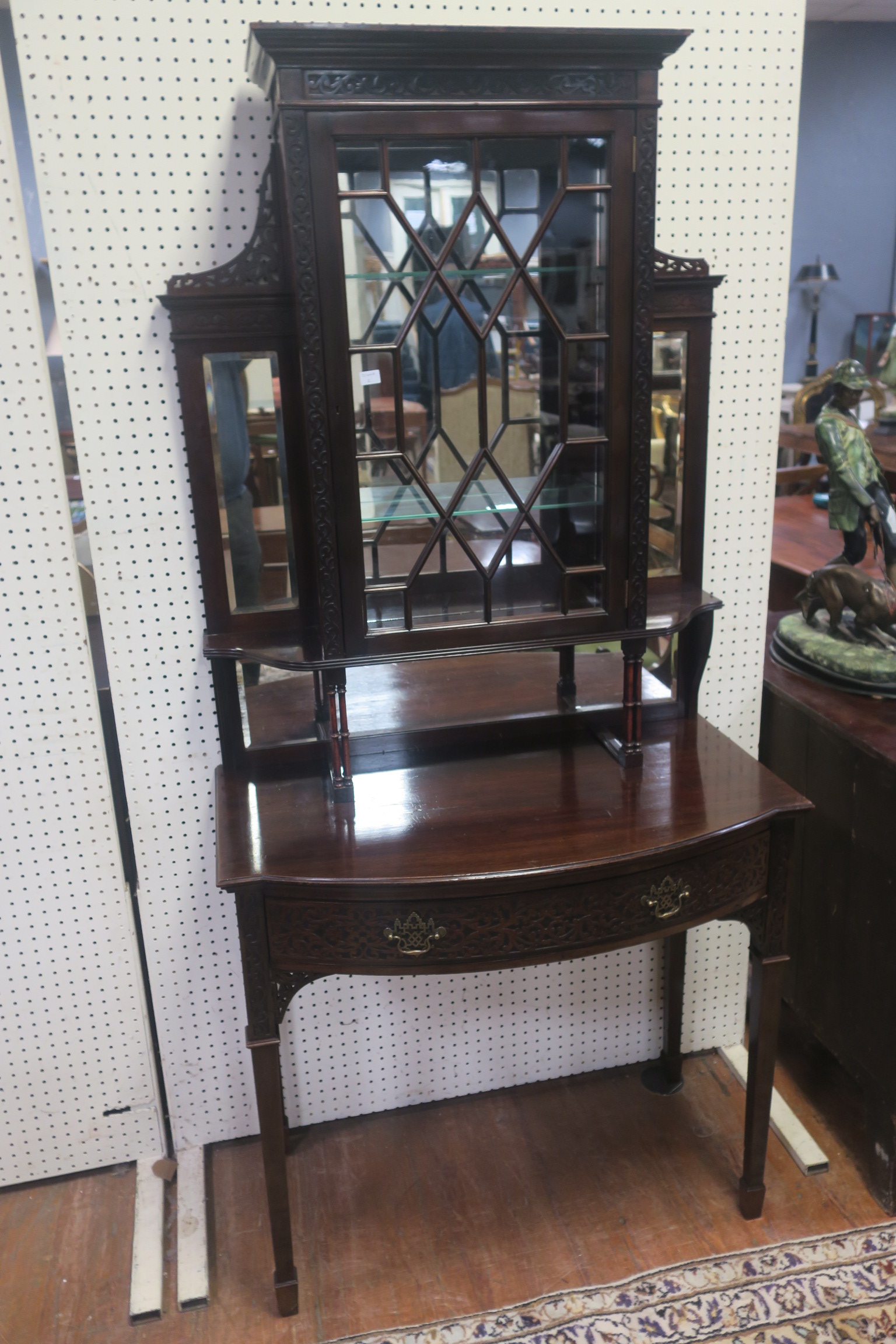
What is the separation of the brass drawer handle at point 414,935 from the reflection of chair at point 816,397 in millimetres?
1456

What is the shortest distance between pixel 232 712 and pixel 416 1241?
109 cm

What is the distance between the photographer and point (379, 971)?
170cm

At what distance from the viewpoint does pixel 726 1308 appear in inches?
73.6

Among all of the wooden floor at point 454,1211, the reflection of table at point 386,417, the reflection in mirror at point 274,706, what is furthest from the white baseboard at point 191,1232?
the reflection of table at point 386,417

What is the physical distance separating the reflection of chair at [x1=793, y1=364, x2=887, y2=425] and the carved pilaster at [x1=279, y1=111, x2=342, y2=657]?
1225 mm

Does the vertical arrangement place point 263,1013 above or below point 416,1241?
above

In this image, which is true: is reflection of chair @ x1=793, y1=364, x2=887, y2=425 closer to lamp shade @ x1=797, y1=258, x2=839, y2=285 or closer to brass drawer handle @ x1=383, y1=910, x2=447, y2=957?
brass drawer handle @ x1=383, y1=910, x2=447, y2=957

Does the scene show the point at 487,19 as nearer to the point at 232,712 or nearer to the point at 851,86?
the point at 232,712

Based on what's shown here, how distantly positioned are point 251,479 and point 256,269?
0.33 metres

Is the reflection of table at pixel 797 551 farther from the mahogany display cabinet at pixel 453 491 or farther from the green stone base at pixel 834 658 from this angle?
the mahogany display cabinet at pixel 453 491

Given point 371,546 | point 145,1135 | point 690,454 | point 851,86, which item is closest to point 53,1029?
point 145,1135

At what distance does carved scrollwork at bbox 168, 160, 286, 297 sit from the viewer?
167 cm

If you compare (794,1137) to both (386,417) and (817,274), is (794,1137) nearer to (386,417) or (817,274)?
(386,417)

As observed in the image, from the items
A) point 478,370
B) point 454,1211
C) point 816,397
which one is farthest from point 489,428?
point 816,397
